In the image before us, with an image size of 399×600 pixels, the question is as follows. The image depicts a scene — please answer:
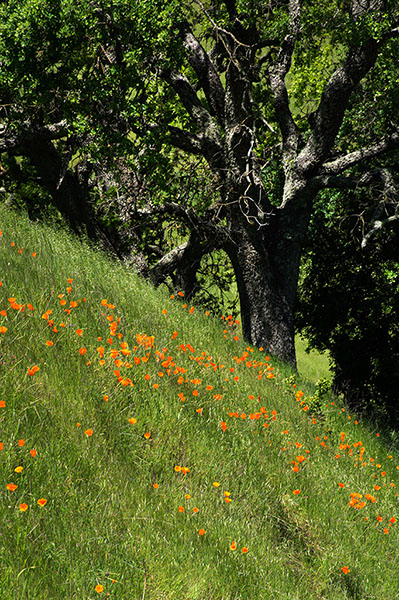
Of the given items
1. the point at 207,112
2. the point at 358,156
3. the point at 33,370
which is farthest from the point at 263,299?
the point at 33,370

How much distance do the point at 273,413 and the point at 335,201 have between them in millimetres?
8389

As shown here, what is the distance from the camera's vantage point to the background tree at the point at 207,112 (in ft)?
26.9

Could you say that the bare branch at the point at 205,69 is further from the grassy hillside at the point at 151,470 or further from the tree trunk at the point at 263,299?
the grassy hillside at the point at 151,470

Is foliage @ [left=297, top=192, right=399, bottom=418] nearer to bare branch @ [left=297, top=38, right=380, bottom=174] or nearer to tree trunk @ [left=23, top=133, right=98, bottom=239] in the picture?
bare branch @ [left=297, top=38, right=380, bottom=174]

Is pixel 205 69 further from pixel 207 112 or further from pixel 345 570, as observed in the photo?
pixel 345 570

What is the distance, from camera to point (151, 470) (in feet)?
12.6

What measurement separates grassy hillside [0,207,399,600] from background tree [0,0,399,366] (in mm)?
3217

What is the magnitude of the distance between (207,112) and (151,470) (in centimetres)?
785

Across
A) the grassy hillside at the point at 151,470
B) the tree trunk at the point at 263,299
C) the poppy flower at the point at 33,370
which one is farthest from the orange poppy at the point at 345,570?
the tree trunk at the point at 263,299

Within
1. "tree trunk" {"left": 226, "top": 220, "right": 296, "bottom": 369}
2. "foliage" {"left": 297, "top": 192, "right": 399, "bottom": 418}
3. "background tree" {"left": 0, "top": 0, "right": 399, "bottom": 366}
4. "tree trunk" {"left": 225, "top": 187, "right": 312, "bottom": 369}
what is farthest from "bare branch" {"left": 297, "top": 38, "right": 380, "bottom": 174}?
"foliage" {"left": 297, "top": 192, "right": 399, "bottom": 418}

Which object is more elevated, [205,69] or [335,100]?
[335,100]

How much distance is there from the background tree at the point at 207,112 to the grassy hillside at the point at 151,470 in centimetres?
322

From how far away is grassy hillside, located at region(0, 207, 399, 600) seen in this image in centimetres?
299

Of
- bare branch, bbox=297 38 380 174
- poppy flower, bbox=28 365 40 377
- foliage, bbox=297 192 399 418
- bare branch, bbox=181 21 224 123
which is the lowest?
poppy flower, bbox=28 365 40 377
